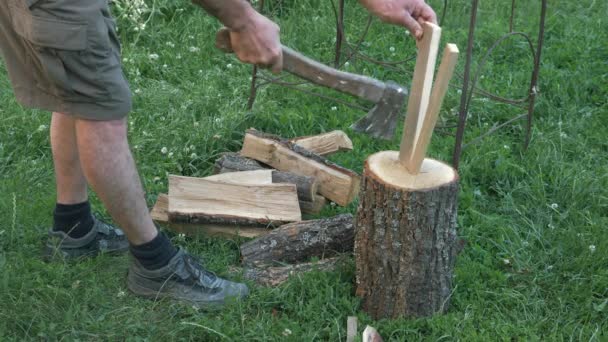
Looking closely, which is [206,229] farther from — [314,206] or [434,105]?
[434,105]

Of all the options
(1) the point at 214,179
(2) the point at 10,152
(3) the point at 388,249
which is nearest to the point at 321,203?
(1) the point at 214,179

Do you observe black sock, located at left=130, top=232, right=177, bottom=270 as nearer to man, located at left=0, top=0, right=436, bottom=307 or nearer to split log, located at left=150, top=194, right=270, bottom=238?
man, located at left=0, top=0, right=436, bottom=307

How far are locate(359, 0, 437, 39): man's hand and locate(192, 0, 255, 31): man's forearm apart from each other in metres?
0.56

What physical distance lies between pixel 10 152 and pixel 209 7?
1.98 meters

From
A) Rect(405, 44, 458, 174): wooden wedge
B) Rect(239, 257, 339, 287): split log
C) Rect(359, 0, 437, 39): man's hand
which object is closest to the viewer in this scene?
Rect(405, 44, 458, 174): wooden wedge

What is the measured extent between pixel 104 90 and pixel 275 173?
1230mm

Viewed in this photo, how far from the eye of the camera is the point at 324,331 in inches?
111

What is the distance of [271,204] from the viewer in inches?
133

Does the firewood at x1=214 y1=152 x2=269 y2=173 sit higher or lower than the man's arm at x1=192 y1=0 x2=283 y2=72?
lower

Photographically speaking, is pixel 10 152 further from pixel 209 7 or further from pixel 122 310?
pixel 209 7

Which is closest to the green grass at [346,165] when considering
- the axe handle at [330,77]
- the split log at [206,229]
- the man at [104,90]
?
the split log at [206,229]

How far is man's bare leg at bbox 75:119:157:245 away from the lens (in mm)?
2598

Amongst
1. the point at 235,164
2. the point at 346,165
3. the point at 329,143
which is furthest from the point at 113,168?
the point at 346,165

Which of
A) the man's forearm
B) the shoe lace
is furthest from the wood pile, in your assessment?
the man's forearm
